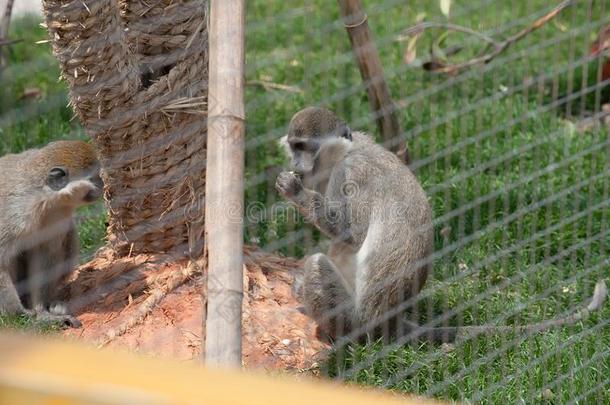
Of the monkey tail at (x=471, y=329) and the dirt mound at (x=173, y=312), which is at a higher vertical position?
the dirt mound at (x=173, y=312)

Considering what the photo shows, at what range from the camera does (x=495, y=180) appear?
6.59 metres

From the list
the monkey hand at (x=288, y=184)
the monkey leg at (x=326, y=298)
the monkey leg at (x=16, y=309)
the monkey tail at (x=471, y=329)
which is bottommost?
the monkey tail at (x=471, y=329)

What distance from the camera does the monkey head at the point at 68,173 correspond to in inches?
202

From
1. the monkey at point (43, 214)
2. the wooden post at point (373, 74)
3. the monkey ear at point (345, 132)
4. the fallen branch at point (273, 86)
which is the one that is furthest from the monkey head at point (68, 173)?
the fallen branch at point (273, 86)

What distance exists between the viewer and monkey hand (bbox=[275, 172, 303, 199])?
5.20 metres

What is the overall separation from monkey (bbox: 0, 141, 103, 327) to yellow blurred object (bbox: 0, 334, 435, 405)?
354 cm

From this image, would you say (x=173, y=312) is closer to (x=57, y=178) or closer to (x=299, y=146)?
(x=57, y=178)

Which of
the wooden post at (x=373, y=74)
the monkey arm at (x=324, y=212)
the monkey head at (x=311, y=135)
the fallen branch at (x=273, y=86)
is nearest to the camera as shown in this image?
the monkey arm at (x=324, y=212)

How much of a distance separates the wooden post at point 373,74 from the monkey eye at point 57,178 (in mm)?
1865

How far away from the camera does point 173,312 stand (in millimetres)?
4984

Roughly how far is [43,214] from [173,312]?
89cm

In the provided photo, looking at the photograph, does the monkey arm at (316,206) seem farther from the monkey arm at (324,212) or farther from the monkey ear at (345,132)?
the monkey ear at (345,132)

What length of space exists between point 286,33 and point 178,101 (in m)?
4.37

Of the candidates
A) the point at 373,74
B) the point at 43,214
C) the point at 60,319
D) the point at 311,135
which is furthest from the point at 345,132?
the point at 60,319
